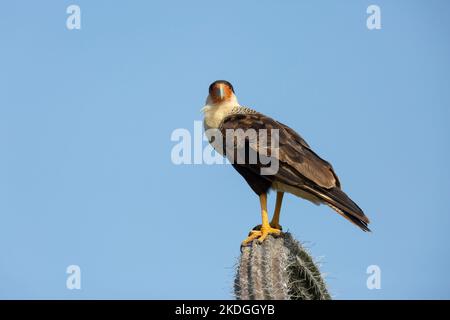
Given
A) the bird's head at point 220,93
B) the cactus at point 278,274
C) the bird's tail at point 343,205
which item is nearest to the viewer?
the cactus at point 278,274

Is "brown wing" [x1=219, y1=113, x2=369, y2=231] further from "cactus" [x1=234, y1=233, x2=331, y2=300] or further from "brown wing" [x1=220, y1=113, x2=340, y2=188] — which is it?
"cactus" [x1=234, y1=233, x2=331, y2=300]

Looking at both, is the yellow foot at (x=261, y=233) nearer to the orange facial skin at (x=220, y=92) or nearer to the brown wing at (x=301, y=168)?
the brown wing at (x=301, y=168)

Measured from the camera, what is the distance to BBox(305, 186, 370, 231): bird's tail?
8203mm

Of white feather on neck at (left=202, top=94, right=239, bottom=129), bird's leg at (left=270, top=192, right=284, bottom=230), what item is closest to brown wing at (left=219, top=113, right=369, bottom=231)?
white feather on neck at (left=202, top=94, right=239, bottom=129)

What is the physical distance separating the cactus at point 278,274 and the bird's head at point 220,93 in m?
2.67

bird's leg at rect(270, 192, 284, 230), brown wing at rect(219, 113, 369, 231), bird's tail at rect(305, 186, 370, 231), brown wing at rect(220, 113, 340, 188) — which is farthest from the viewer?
bird's leg at rect(270, 192, 284, 230)

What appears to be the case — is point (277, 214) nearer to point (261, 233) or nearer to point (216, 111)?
point (261, 233)

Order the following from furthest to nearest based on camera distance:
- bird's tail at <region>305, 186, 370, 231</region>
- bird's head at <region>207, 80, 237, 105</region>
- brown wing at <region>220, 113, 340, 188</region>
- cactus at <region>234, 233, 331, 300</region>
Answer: bird's head at <region>207, 80, 237, 105</region> < brown wing at <region>220, 113, 340, 188</region> < bird's tail at <region>305, 186, 370, 231</region> < cactus at <region>234, 233, 331, 300</region>

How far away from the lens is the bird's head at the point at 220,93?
10.1 meters

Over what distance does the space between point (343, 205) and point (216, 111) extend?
242 centimetres

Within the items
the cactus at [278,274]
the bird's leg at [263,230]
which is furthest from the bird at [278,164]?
the cactus at [278,274]
